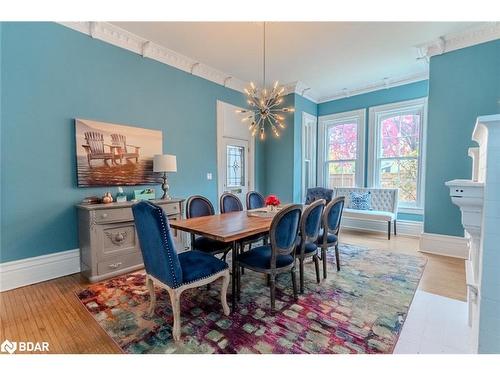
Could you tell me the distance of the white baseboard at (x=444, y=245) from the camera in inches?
134

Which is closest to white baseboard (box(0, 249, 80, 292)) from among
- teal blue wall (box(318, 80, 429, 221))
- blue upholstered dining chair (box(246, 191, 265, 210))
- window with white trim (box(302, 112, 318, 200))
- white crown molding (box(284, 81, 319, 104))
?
blue upholstered dining chair (box(246, 191, 265, 210))

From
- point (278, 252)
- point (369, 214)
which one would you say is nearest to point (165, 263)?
point (278, 252)

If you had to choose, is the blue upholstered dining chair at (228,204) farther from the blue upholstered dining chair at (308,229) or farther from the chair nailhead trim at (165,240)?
the chair nailhead trim at (165,240)

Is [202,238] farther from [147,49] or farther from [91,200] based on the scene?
[147,49]

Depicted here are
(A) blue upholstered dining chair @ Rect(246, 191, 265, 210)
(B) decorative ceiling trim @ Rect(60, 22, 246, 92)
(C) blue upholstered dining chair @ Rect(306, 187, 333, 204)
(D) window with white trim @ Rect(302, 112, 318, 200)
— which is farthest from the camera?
(D) window with white trim @ Rect(302, 112, 318, 200)

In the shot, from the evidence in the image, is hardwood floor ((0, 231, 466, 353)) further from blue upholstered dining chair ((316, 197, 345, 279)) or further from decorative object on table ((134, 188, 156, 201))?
decorative object on table ((134, 188, 156, 201))

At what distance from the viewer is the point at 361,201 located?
16.6 feet

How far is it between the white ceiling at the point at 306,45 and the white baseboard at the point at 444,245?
289 centimetres

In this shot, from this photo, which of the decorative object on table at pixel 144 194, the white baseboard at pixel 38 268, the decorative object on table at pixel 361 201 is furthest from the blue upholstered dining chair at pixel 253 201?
the decorative object on table at pixel 361 201

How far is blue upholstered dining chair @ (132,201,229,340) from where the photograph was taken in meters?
1.65

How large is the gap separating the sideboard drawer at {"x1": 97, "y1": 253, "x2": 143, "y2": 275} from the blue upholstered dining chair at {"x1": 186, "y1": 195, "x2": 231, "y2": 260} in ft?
2.63
